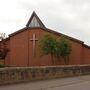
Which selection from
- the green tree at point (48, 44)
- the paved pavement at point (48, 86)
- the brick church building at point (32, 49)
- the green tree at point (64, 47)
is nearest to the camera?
the paved pavement at point (48, 86)

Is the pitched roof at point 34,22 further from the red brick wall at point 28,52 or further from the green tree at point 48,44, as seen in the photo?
the green tree at point 48,44

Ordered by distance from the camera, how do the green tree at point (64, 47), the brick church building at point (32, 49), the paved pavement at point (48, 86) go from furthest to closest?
the brick church building at point (32, 49) < the green tree at point (64, 47) < the paved pavement at point (48, 86)

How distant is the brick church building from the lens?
Answer: 162 ft

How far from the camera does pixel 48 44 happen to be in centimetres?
4647

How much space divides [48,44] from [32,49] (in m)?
5.13

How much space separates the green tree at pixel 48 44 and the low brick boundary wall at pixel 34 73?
18.1 meters

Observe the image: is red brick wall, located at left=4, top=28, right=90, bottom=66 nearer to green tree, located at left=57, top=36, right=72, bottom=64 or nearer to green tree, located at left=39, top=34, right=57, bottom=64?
green tree, located at left=57, top=36, right=72, bottom=64

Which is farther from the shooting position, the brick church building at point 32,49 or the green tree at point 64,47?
the brick church building at point 32,49

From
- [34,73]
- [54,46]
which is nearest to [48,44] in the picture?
[54,46]

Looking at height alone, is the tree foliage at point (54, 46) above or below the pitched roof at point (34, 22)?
below

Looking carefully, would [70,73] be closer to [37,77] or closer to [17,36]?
[37,77]

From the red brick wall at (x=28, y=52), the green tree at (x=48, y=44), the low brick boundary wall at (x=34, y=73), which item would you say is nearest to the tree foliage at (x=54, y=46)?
the green tree at (x=48, y=44)

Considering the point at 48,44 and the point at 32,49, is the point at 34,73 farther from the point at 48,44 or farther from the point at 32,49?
the point at 32,49

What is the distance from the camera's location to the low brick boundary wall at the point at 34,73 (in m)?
19.2
